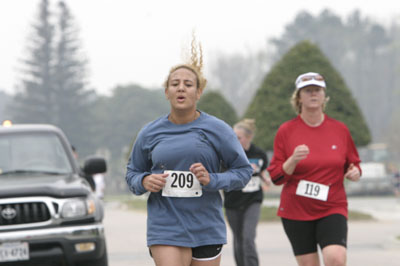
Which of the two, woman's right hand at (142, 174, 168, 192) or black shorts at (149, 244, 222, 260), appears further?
black shorts at (149, 244, 222, 260)

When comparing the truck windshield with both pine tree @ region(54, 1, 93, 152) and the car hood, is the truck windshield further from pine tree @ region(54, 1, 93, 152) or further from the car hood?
pine tree @ region(54, 1, 93, 152)

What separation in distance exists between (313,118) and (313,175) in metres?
0.48

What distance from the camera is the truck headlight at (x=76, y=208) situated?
7270 mm

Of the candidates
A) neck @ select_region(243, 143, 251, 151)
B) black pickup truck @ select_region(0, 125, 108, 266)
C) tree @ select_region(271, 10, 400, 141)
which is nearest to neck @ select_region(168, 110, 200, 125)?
black pickup truck @ select_region(0, 125, 108, 266)

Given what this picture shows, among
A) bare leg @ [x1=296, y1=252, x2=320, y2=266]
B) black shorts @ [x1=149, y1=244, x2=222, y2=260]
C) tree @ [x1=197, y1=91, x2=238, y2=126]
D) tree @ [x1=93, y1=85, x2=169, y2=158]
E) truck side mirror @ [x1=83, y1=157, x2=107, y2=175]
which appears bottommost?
tree @ [x1=93, y1=85, x2=169, y2=158]

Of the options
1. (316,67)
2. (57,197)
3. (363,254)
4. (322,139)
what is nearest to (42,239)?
(57,197)

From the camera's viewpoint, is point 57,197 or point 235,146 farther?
point 57,197

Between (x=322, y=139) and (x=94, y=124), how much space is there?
90.7 meters

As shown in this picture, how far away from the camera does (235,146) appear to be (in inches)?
193

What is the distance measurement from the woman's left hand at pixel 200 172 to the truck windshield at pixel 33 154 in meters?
3.83

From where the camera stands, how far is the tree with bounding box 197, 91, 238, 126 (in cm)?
3675

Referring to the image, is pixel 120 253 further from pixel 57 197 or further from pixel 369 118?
pixel 369 118

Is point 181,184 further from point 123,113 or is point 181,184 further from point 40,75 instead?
point 123,113

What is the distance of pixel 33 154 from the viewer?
8336 millimetres
